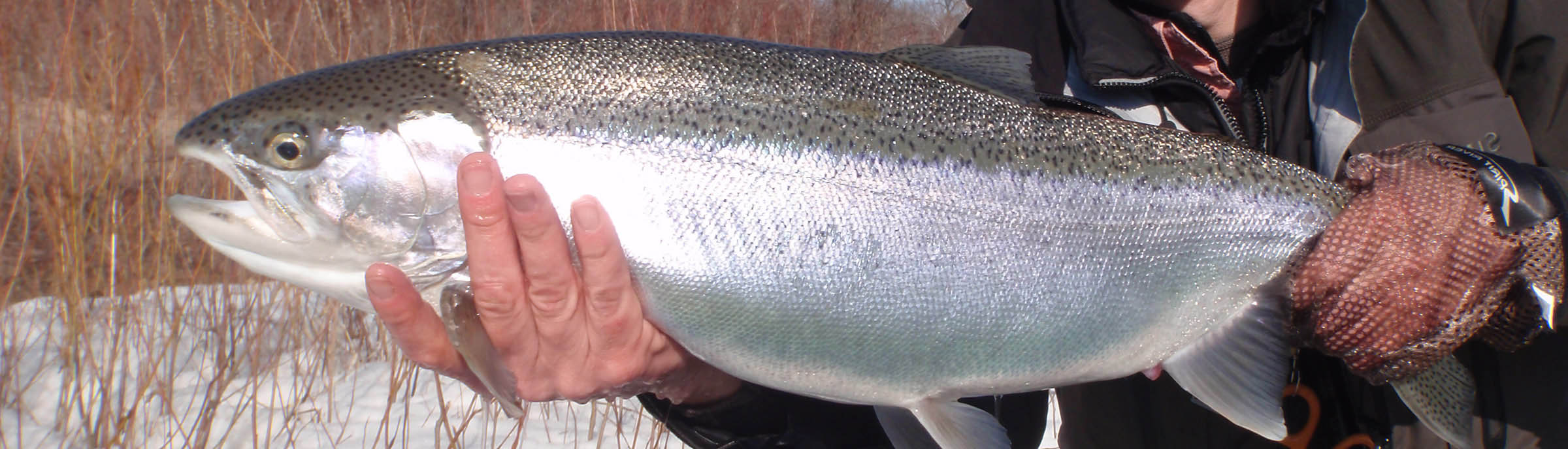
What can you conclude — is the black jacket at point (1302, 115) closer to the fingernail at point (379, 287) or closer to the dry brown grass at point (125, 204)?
the fingernail at point (379, 287)

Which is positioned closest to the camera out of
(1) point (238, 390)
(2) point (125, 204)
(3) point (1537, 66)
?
(3) point (1537, 66)

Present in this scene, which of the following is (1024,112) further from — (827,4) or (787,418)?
(827,4)

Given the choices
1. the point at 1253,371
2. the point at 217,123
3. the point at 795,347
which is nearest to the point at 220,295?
the point at 217,123

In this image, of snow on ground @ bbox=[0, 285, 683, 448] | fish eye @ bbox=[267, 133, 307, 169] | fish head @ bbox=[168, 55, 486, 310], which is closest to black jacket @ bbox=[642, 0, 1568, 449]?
fish head @ bbox=[168, 55, 486, 310]

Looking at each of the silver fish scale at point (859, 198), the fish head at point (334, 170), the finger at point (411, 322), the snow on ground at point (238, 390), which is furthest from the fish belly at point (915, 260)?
the snow on ground at point (238, 390)

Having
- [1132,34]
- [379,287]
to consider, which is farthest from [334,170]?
[1132,34]

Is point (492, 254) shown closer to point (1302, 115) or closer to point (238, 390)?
point (1302, 115)

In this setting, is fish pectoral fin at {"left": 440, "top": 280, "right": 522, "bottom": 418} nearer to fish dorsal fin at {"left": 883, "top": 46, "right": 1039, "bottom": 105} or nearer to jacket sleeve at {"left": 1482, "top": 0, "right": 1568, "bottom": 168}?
A: fish dorsal fin at {"left": 883, "top": 46, "right": 1039, "bottom": 105}
